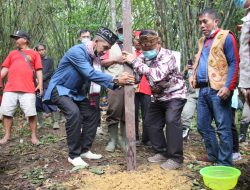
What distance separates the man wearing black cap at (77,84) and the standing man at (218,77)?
1091mm

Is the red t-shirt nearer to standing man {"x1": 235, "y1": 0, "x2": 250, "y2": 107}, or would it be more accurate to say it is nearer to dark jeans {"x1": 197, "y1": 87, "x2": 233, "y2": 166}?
dark jeans {"x1": 197, "y1": 87, "x2": 233, "y2": 166}

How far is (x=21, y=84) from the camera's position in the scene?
612cm

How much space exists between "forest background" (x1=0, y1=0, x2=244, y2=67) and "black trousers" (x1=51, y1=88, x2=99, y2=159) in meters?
3.07

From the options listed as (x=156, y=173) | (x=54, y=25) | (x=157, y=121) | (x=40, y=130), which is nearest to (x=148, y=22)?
(x=54, y=25)

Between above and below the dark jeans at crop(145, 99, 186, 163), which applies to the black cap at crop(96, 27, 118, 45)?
above

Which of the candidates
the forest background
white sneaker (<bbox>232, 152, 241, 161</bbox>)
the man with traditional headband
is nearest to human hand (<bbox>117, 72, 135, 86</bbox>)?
the man with traditional headband

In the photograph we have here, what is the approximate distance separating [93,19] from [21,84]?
4.36 meters

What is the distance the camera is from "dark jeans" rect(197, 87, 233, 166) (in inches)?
172

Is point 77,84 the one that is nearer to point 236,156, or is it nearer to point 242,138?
point 236,156

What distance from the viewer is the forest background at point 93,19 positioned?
7168 mm

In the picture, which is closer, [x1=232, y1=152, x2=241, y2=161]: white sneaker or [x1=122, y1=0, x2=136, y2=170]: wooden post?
[x1=122, y1=0, x2=136, y2=170]: wooden post

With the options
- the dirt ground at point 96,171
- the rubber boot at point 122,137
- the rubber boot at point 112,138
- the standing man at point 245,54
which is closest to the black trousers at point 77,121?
the dirt ground at point 96,171

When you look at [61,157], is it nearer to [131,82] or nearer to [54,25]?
[131,82]

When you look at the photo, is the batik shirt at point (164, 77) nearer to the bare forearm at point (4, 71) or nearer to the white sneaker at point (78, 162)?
the white sneaker at point (78, 162)
